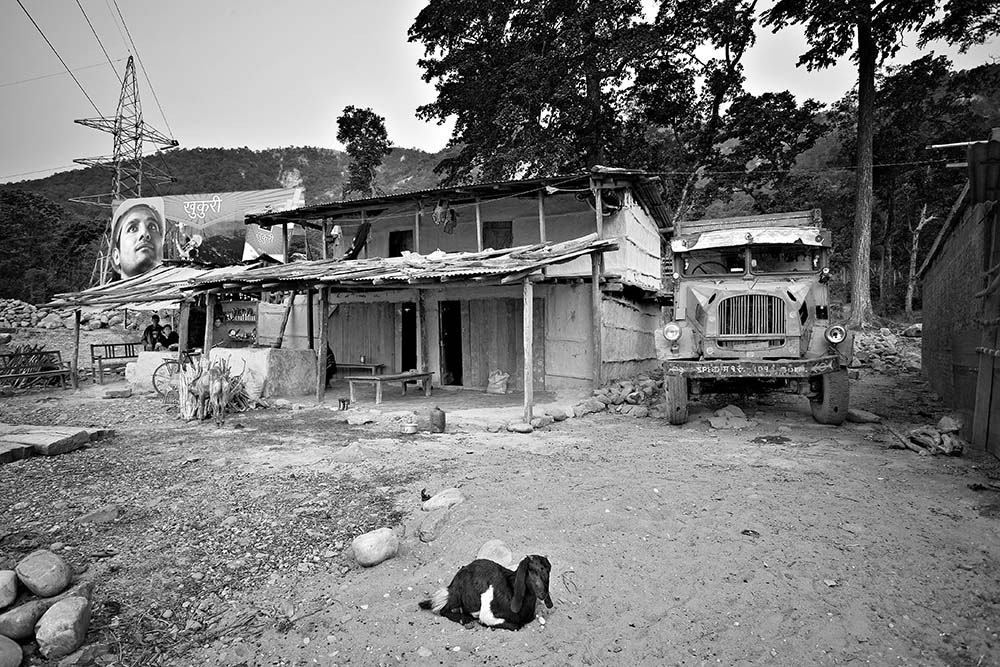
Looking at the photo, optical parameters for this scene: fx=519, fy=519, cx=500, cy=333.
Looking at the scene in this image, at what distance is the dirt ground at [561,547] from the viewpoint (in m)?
2.63

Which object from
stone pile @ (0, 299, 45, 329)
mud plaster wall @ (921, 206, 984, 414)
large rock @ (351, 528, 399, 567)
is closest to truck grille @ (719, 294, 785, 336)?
mud plaster wall @ (921, 206, 984, 414)

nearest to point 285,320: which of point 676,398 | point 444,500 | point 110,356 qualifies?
point 110,356

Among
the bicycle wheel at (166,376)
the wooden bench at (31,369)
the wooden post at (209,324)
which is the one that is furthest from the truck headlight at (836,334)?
the wooden bench at (31,369)

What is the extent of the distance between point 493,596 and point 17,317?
104ft

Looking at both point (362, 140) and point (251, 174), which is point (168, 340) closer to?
point (362, 140)

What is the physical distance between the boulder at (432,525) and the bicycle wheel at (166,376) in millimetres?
10621

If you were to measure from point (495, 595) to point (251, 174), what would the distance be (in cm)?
5214

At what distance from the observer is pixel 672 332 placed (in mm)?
7496

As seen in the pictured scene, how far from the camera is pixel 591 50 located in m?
19.6

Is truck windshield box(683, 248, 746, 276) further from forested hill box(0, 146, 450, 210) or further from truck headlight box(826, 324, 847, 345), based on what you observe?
forested hill box(0, 146, 450, 210)

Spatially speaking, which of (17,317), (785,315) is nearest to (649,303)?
(785,315)

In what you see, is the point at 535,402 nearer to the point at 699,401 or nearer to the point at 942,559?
the point at 699,401

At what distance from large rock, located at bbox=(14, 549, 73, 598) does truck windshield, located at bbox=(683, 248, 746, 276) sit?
25.6 ft

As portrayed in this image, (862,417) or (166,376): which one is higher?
(166,376)
